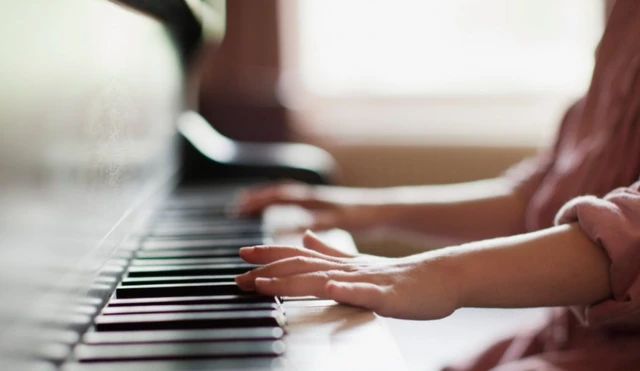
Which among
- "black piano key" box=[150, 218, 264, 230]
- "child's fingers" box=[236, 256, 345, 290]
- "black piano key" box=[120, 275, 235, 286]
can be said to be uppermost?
"child's fingers" box=[236, 256, 345, 290]

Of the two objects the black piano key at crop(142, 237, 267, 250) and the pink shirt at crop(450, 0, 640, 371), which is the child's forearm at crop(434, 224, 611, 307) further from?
the black piano key at crop(142, 237, 267, 250)

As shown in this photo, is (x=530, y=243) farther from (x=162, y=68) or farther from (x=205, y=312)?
(x=162, y=68)

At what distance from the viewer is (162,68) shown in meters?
1.31

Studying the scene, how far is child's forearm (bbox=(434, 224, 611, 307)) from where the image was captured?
2.35ft

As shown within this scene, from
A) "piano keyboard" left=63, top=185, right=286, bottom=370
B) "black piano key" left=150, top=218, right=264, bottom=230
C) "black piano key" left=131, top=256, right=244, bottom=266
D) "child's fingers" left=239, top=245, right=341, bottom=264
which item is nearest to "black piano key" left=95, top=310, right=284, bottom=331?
"piano keyboard" left=63, top=185, right=286, bottom=370

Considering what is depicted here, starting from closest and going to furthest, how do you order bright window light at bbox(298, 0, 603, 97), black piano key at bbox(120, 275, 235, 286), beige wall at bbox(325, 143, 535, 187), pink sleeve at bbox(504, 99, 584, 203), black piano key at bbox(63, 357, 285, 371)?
1. black piano key at bbox(63, 357, 285, 371)
2. black piano key at bbox(120, 275, 235, 286)
3. pink sleeve at bbox(504, 99, 584, 203)
4. beige wall at bbox(325, 143, 535, 187)
5. bright window light at bbox(298, 0, 603, 97)

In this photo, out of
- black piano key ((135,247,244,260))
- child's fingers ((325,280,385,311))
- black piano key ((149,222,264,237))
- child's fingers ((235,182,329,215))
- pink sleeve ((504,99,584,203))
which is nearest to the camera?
child's fingers ((325,280,385,311))

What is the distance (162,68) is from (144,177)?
0.89 ft

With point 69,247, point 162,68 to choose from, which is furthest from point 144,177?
point 69,247

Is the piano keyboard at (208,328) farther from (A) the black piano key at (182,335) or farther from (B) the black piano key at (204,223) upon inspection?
(B) the black piano key at (204,223)

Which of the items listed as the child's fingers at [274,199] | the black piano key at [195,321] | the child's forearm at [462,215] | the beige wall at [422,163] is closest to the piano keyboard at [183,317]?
the black piano key at [195,321]

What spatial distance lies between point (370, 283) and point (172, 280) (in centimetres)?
22

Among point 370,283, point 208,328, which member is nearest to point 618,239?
point 370,283

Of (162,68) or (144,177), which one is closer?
(144,177)
